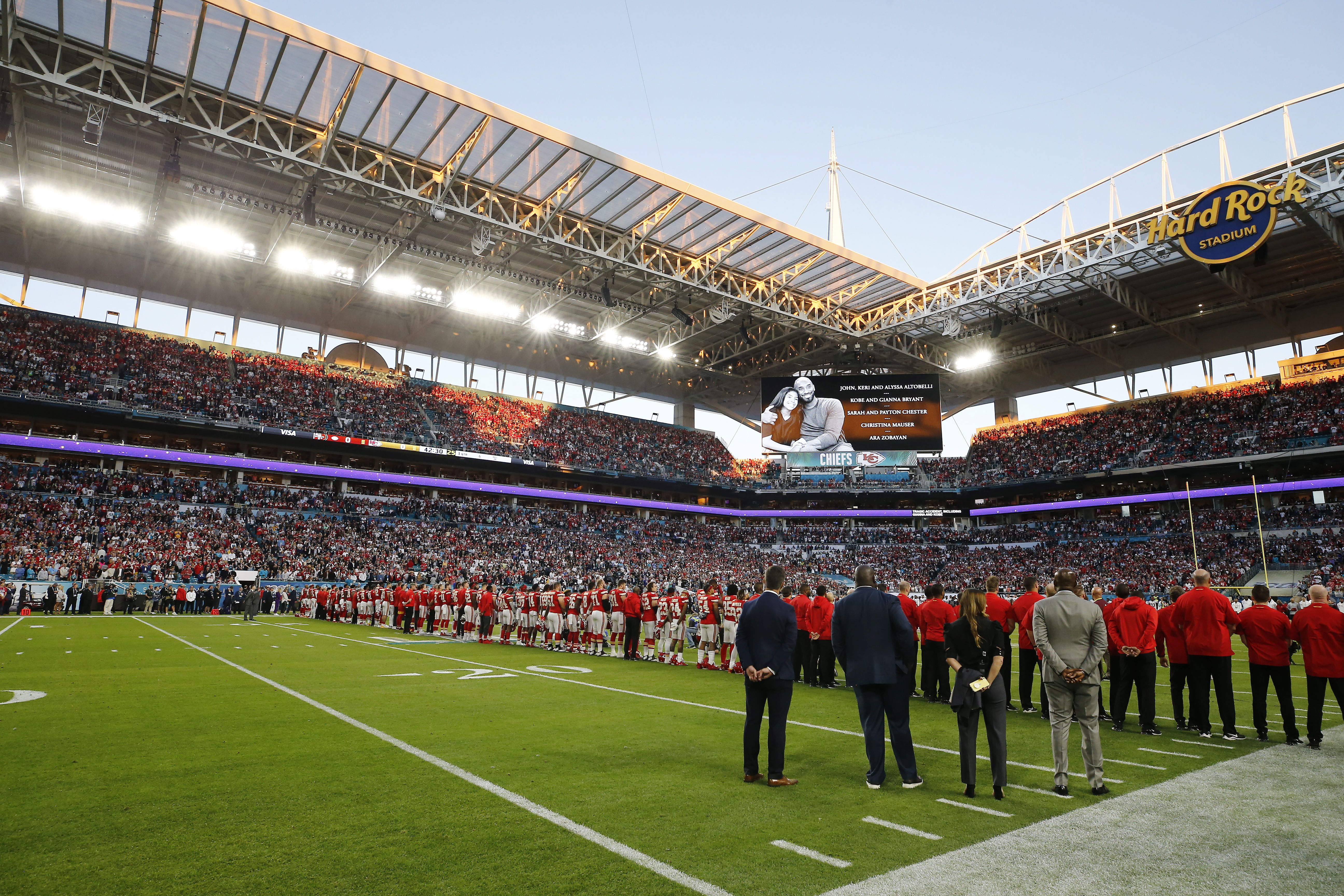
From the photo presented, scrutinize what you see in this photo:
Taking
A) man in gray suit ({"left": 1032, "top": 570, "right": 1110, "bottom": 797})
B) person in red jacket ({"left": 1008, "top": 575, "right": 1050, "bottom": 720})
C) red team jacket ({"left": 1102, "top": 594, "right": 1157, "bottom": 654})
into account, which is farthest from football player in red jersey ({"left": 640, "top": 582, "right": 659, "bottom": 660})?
man in gray suit ({"left": 1032, "top": 570, "right": 1110, "bottom": 797})

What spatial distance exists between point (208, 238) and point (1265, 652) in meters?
38.1

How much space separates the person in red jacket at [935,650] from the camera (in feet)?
33.1

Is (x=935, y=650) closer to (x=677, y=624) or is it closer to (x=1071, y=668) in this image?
(x=1071, y=668)

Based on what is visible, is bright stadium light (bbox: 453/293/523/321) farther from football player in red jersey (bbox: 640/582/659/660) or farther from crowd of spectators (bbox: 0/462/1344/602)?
football player in red jersey (bbox: 640/582/659/660)

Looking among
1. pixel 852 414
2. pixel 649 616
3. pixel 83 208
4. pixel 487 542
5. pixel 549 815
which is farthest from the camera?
pixel 487 542

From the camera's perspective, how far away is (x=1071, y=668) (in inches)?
Result: 226

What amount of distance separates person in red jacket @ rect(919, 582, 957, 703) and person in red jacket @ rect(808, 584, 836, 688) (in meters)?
1.59

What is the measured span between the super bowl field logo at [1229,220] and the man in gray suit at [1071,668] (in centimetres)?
2468

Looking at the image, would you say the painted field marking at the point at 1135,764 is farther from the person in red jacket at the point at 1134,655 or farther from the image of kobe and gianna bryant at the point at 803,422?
the image of kobe and gianna bryant at the point at 803,422

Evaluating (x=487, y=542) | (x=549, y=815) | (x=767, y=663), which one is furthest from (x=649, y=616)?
(x=487, y=542)

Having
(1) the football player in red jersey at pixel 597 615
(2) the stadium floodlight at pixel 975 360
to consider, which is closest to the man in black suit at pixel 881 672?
(1) the football player in red jersey at pixel 597 615

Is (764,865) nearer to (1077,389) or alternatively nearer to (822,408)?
(822,408)

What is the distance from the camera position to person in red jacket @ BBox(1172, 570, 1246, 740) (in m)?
7.98

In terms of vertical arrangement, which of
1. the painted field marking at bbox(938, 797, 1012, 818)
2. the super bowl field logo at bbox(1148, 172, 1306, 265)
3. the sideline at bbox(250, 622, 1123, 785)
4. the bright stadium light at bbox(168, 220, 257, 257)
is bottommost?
the sideline at bbox(250, 622, 1123, 785)
